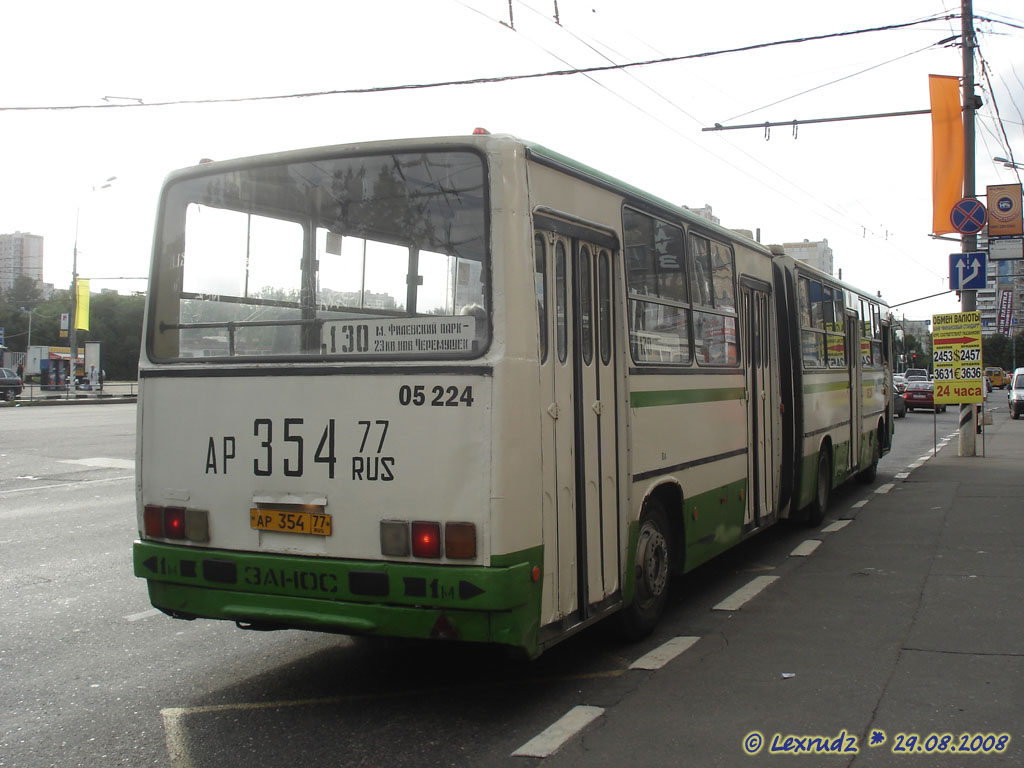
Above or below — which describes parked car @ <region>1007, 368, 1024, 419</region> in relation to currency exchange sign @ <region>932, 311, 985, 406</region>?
below

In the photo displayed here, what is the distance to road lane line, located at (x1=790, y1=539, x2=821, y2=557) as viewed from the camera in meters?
9.20

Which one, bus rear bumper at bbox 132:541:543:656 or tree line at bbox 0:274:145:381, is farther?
tree line at bbox 0:274:145:381

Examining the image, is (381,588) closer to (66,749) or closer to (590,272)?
(66,749)

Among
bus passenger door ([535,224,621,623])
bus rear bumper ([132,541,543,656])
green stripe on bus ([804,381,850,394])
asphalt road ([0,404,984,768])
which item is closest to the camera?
asphalt road ([0,404,984,768])

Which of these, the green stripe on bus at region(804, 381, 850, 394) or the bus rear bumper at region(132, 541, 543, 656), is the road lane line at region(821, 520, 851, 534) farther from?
the bus rear bumper at region(132, 541, 543, 656)

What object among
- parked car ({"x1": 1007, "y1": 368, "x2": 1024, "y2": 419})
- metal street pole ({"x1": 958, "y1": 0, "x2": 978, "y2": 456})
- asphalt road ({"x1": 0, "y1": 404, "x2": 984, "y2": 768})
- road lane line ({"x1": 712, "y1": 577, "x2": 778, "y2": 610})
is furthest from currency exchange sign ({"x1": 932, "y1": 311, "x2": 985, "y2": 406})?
parked car ({"x1": 1007, "y1": 368, "x2": 1024, "y2": 419})

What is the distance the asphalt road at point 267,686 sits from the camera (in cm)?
435

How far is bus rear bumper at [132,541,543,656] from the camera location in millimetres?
4453

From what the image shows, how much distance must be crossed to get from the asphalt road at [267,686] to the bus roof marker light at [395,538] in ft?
2.74

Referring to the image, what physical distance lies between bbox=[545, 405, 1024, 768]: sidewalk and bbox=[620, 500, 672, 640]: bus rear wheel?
35 cm

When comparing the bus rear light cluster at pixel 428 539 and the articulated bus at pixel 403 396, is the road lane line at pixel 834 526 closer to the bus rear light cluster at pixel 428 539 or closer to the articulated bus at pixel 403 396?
the articulated bus at pixel 403 396

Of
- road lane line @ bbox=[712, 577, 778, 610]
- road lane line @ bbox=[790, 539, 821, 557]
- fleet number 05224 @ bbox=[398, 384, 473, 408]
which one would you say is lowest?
road lane line @ bbox=[712, 577, 778, 610]

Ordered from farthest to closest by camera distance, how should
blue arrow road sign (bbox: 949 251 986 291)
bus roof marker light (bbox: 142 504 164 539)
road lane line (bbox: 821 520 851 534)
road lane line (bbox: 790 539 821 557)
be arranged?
1. blue arrow road sign (bbox: 949 251 986 291)
2. road lane line (bbox: 821 520 851 534)
3. road lane line (bbox: 790 539 821 557)
4. bus roof marker light (bbox: 142 504 164 539)

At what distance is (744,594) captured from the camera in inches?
296
